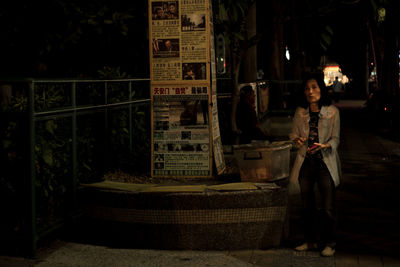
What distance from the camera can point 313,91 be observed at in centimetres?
730

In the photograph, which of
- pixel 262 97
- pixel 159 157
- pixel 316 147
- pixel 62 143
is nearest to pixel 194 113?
pixel 159 157

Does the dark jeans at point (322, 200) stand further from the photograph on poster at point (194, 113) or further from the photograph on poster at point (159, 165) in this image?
the photograph on poster at point (159, 165)

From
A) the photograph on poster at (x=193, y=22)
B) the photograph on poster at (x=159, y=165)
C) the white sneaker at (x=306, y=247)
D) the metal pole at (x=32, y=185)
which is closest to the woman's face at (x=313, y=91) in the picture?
the white sneaker at (x=306, y=247)

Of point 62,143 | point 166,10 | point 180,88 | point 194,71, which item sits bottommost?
point 62,143

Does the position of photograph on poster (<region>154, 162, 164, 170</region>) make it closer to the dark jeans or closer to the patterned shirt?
the dark jeans

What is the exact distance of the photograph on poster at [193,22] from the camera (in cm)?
897

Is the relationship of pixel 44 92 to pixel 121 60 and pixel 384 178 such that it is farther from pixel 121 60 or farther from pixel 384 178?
pixel 121 60

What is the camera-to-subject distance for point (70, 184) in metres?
8.16

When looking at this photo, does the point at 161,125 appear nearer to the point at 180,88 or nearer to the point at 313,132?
the point at 180,88

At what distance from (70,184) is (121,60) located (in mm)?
7752

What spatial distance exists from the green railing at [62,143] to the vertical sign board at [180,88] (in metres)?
0.73

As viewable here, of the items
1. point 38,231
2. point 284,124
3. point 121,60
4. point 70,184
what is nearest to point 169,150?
point 70,184

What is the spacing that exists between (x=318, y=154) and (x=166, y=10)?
295 centimetres

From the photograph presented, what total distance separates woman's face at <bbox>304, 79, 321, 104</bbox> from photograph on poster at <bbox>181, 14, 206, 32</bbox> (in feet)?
6.88
